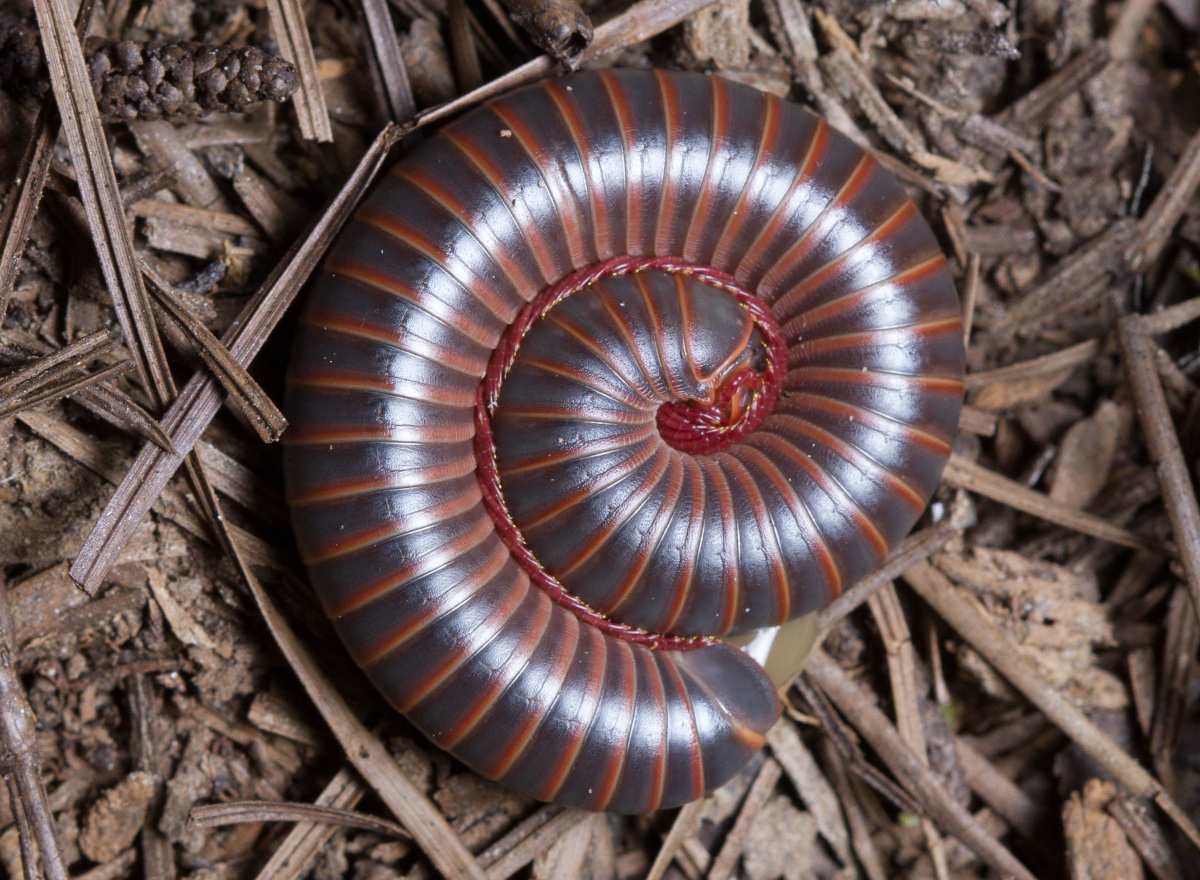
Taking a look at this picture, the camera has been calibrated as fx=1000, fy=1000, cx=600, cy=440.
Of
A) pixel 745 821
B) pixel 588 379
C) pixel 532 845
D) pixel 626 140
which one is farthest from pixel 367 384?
pixel 745 821

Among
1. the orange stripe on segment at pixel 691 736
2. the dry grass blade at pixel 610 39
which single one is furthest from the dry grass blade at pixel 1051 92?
the orange stripe on segment at pixel 691 736

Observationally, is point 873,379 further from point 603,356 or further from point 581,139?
point 581,139

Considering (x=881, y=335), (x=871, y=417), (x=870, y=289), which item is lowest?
(x=871, y=417)

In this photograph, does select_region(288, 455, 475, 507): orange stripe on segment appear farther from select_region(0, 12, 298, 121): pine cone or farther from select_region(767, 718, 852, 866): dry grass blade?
select_region(767, 718, 852, 866): dry grass blade

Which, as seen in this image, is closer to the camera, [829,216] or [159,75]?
[159,75]

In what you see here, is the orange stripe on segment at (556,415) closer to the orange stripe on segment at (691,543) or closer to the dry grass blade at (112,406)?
the orange stripe on segment at (691,543)

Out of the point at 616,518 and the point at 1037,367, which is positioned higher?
the point at 1037,367

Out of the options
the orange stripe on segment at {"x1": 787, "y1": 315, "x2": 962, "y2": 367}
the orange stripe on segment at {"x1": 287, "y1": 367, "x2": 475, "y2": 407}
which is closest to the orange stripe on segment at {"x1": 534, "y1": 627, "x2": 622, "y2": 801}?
the orange stripe on segment at {"x1": 287, "y1": 367, "x2": 475, "y2": 407}

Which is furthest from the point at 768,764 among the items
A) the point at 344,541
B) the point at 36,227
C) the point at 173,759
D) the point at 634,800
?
the point at 36,227
